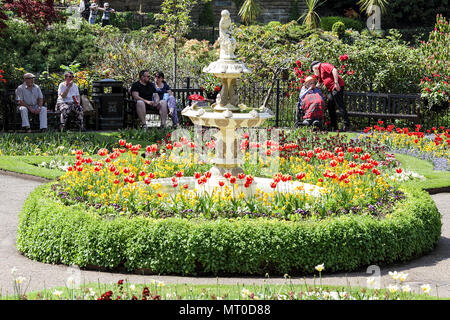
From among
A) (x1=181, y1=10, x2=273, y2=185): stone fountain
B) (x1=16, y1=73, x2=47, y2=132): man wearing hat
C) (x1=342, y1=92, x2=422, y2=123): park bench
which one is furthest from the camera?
(x1=342, y1=92, x2=422, y2=123): park bench

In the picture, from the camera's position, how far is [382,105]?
1656cm

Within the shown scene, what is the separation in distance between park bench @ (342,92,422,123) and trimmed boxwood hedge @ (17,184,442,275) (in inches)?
359

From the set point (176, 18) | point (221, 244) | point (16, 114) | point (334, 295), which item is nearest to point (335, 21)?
point (176, 18)

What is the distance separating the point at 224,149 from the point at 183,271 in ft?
8.23

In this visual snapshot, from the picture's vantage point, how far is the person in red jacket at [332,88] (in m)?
15.6

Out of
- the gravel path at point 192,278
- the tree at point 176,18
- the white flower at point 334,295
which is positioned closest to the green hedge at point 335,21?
the tree at point 176,18

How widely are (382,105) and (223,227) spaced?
423 inches

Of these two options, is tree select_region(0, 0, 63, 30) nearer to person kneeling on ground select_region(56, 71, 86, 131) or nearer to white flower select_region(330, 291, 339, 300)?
person kneeling on ground select_region(56, 71, 86, 131)

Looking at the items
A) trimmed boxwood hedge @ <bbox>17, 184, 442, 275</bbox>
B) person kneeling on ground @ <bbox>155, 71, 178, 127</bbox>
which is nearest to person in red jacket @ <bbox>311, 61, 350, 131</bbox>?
person kneeling on ground @ <bbox>155, 71, 178, 127</bbox>

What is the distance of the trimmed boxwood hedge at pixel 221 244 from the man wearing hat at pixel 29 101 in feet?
23.6

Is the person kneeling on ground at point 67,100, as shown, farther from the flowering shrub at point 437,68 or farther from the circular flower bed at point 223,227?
the flowering shrub at point 437,68

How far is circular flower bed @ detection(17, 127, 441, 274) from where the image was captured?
6535mm

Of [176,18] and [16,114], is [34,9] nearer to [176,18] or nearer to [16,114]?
[176,18]
